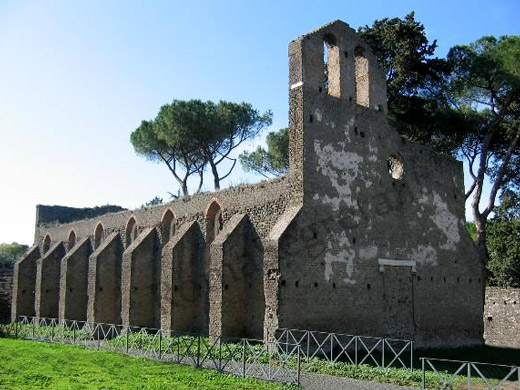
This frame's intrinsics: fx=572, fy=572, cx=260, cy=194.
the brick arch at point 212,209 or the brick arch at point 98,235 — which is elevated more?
the brick arch at point 212,209

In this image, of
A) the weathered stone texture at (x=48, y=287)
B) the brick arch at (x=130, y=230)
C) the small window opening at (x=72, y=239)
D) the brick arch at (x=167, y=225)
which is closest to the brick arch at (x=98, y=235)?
the brick arch at (x=130, y=230)

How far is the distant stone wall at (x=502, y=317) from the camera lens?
21280mm

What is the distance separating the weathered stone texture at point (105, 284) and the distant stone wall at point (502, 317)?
14.3m

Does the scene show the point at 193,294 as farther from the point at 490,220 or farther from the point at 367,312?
the point at 490,220

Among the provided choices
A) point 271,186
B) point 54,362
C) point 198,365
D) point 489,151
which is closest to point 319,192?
point 271,186

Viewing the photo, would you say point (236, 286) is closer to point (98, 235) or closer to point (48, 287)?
point (98, 235)

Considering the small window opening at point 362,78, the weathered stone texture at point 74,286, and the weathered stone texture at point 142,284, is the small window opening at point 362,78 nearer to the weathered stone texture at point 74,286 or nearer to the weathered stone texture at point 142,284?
the weathered stone texture at point 142,284

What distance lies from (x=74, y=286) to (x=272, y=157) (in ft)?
45.8

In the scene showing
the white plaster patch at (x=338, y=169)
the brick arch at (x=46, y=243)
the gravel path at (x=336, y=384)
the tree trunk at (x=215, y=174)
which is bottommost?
the gravel path at (x=336, y=384)

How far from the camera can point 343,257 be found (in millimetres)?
15742

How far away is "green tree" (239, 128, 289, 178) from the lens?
32.0 m

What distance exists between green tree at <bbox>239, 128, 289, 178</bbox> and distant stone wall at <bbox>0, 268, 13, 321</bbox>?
14463mm

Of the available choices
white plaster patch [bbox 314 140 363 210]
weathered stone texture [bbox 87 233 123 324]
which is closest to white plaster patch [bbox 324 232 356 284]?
white plaster patch [bbox 314 140 363 210]

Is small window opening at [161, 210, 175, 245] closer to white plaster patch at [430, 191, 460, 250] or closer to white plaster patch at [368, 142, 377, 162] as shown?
white plaster patch at [368, 142, 377, 162]
